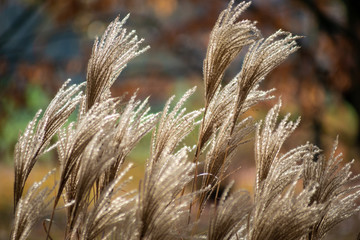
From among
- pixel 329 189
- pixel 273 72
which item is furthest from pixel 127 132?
pixel 273 72

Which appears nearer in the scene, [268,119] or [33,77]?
[268,119]

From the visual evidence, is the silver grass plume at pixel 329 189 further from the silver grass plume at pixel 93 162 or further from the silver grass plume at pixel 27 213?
the silver grass plume at pixel 27 213

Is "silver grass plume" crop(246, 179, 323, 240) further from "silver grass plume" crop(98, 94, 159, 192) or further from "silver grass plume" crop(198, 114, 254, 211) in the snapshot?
Result: "silver grass plume" crop(98, 94, 159, 192)

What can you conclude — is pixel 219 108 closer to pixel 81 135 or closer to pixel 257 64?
pixel 257 64

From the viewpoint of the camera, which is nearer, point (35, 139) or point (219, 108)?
point (35, 139)

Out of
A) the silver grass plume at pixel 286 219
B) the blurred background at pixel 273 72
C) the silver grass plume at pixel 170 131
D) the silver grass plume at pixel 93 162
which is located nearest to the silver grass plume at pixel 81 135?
the silver grass plume at pixel 93 162

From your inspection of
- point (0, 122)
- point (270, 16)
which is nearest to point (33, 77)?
point (0, 122)

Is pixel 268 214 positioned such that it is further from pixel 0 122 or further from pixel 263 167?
pixel 0 122
